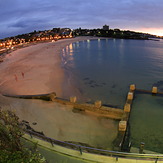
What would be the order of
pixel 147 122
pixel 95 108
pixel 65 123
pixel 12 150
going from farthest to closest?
pixel 147 122
pixel 95 108
pixel 65 123
pixel 12 150

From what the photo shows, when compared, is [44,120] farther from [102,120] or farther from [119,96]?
[119,96]

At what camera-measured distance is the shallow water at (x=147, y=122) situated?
10288 millimetres

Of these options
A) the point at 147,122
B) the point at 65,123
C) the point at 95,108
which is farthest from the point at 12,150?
the point at 147,122

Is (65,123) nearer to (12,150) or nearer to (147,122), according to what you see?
(12,150)

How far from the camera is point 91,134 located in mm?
10250

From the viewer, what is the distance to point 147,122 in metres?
12.9

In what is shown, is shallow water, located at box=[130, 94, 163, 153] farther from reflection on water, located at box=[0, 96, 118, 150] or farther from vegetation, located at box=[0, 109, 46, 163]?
vegetation, located at box=[0, 109, 46, 163]

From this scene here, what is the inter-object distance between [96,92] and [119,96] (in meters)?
3.27

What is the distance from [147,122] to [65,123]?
26.0 ft

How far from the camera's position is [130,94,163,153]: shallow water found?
10288 mm

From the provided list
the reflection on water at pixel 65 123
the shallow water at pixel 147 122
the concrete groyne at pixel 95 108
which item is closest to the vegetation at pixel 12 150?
the reflection on water at pixel 65 123

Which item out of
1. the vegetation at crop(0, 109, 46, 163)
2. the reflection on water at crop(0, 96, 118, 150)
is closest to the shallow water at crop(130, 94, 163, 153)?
the reflection on water at crop(0, 96, 118, 150)

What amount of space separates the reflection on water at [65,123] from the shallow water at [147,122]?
207 centimetres

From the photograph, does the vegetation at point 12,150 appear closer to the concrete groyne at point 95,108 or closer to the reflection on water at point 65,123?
the reflection on water at point 65,123
